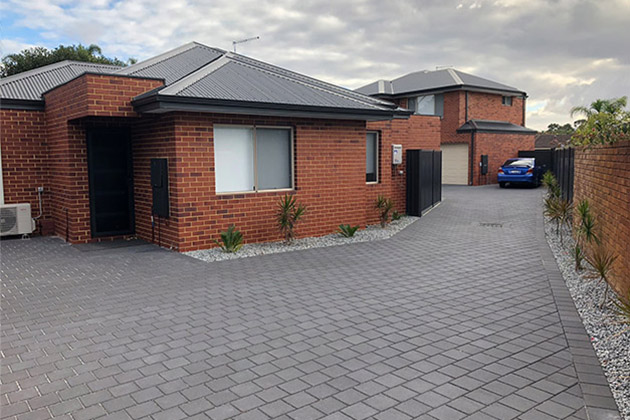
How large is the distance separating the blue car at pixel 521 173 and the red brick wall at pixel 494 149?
2.38m

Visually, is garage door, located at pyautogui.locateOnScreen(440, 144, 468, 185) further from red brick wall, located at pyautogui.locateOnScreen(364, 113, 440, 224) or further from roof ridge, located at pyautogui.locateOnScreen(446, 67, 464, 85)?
red brick wall, located at pyautogui.locateOnScreen(364, 113, 440, 224)

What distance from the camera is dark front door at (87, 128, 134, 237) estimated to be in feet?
35.4

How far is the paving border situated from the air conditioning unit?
1076 centimetres

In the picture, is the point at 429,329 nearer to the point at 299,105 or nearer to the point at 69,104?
the point at 299,105

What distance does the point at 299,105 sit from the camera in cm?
998

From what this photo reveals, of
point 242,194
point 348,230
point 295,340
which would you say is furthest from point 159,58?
point 295,340

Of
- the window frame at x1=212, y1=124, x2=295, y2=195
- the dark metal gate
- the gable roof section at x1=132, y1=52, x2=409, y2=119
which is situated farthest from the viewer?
the dark metal gate

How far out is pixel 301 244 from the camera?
10.4 m

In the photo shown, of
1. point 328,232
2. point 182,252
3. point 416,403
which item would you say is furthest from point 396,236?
point 416,403

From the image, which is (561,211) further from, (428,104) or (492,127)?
(428,104)

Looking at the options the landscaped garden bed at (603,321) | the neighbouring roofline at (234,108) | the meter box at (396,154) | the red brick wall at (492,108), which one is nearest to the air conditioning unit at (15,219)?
the neighbouring roofline at (234,108)

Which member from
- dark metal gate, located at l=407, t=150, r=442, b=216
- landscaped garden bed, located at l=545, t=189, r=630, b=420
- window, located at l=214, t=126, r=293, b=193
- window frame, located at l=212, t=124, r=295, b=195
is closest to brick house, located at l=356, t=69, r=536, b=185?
dark metal gate, located at l=407, t=150, r=442, b=216

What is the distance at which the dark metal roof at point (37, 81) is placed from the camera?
37.9 feet

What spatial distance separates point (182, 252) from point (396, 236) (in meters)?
4.86
